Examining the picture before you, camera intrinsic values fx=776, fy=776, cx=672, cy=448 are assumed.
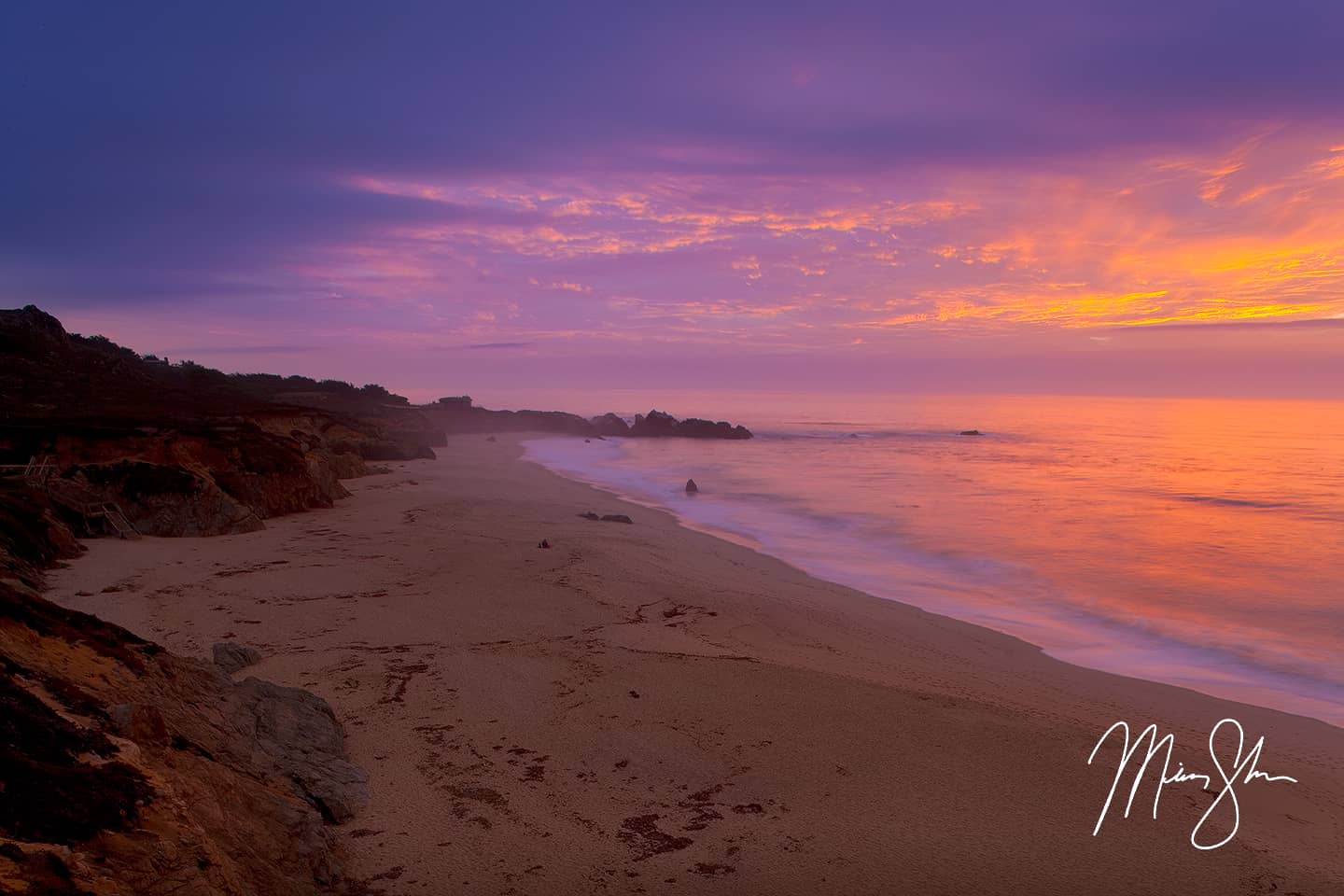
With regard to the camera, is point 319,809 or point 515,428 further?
point 515,428

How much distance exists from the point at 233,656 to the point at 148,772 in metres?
3.51

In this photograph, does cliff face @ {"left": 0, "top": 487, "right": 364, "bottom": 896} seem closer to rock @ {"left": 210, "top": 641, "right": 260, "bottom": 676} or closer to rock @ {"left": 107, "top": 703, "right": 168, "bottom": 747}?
→ rock @ {"left": 107, "top": 703, "right": 168, "bottom": 747}

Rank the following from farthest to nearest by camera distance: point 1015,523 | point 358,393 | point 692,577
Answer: point 358,393, point 1015,523, point 692,577

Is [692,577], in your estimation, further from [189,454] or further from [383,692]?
[189,454]

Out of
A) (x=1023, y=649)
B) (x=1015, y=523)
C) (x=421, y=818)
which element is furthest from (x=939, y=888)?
(x=1015, y=523)

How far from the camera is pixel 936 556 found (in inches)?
635

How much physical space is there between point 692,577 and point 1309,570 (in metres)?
12.3

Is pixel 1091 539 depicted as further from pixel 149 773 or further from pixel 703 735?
pixel 149 773

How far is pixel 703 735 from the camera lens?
17.9 ft

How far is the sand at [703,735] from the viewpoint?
4062 mm

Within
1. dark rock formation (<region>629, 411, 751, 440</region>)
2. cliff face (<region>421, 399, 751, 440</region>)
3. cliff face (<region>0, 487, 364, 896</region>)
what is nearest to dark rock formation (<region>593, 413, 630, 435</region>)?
cliff face (<region>421, 399, 751, 440</region>)
